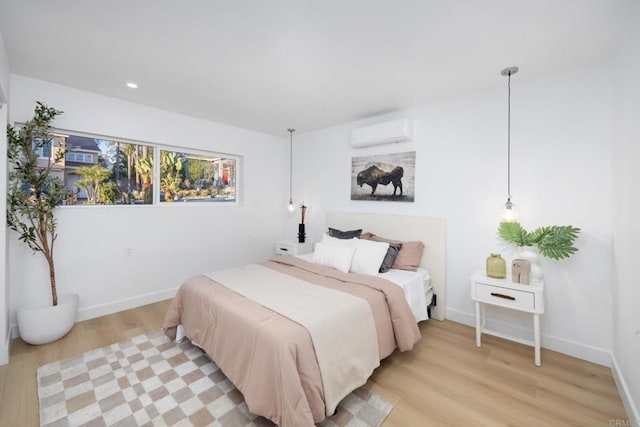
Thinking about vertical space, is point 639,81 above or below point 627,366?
above

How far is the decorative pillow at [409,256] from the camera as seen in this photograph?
2.96 m

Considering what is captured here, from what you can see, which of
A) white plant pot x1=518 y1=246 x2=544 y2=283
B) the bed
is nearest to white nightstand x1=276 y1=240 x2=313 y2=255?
the bed

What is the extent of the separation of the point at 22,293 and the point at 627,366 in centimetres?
488

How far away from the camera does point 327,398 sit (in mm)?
1554

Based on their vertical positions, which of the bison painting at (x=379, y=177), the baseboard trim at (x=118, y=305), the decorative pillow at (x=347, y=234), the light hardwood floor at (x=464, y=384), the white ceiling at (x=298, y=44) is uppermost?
the white ceiling at (x=298, y=44)

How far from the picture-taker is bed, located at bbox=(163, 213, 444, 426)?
59.6 inches

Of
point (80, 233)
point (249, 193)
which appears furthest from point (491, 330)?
point (80, 233)

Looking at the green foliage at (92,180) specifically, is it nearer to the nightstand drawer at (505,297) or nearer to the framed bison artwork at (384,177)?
the framed bison artwork at (384,177)

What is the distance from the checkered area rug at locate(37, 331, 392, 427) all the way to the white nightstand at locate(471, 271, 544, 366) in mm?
1264

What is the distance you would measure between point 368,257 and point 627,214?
187 centimetres

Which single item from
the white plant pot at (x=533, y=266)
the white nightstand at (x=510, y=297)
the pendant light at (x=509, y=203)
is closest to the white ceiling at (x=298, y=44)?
the pendant light at (x=509, y=203)

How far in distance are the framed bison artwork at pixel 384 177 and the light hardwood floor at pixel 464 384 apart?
5.30ft

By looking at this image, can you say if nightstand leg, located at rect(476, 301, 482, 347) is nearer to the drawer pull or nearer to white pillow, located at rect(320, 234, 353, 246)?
the drawer pull

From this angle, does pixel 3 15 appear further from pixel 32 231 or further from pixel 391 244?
pixel 391 244
